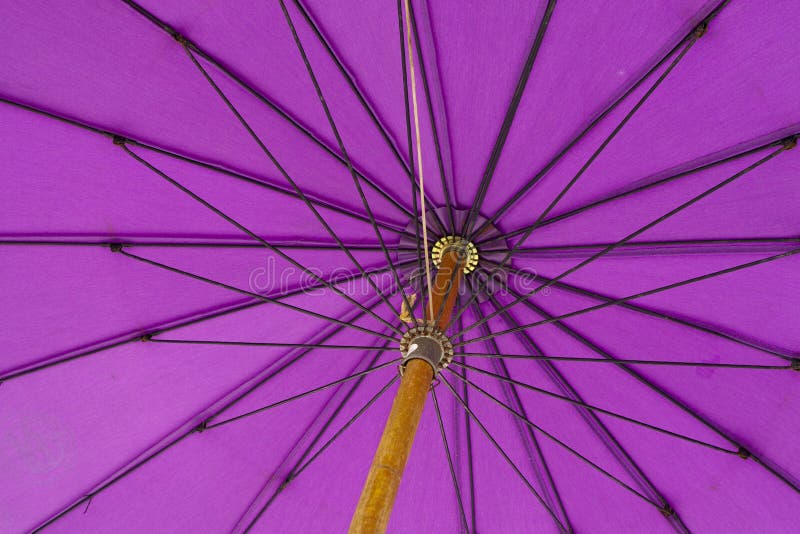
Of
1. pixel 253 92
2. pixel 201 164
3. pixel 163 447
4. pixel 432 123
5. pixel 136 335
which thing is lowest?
pixel 163 447

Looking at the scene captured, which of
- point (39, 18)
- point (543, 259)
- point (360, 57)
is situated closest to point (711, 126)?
point (543, 259)

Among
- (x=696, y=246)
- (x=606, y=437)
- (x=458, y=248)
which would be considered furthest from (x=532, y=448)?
(x=696, y=246)

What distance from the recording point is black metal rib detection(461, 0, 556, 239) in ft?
10.9

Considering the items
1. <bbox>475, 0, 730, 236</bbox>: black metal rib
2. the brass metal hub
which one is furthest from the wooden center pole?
<bbox>475, 0, 730, 236</bbox>: black metal rib

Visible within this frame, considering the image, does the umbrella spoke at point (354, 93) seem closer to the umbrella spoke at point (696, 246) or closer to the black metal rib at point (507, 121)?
the black metal rib at point (507, 121)

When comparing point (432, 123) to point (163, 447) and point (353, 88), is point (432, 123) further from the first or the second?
point (163, 447)

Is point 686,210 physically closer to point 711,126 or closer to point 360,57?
point 711,126

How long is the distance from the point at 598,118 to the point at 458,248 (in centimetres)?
151

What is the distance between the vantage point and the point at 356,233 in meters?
4.85

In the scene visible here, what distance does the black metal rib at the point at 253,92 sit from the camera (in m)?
3.44

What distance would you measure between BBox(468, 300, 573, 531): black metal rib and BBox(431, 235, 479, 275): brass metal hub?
46 centimetres

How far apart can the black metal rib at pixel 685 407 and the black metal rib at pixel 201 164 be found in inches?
61.7

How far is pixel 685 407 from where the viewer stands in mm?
4375

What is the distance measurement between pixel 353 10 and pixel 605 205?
2.31 metres
